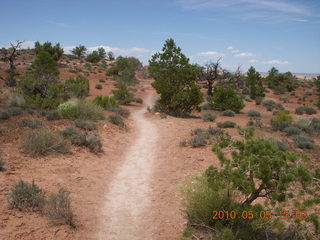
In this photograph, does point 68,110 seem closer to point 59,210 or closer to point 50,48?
point 59,210

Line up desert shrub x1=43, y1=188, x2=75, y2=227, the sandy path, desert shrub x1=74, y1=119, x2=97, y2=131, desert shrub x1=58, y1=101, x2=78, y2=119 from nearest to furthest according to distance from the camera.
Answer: desert shrub x1=43, y1=188, x2=75, y2=227 < the sandy path < desert shrub x1=74, y1=119, x2=97, y2=131 < desert shrub x1=58, y1=101, x2=78, y2=119

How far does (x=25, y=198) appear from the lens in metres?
4.91

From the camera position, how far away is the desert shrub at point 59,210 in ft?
15.1

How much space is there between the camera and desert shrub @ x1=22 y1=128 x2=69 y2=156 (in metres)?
7.68

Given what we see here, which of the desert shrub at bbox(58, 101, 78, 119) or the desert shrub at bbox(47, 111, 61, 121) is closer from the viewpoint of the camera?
the desert shrub at bbox(47, 111, 61, 121)

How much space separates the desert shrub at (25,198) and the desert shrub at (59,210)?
0.25m

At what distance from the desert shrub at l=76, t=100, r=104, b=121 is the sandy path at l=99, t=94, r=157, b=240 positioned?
10.4 feet

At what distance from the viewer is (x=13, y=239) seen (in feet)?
13.3

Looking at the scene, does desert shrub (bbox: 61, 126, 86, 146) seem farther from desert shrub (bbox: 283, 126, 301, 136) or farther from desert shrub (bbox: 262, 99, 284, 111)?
desert shrub (bbox: 262, 99, 284, 111)

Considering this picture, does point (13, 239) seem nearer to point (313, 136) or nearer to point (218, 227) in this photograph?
point (218, 227)

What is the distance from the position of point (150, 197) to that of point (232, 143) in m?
2.85

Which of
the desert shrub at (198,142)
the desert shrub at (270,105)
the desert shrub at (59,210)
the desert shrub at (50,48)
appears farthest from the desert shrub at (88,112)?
the desert shrub at (50,48)

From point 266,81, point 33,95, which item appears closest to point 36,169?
point 33,95
